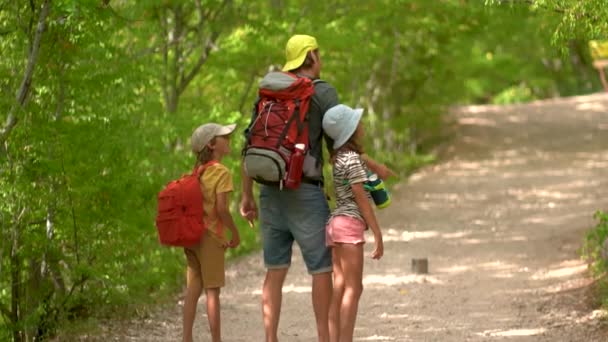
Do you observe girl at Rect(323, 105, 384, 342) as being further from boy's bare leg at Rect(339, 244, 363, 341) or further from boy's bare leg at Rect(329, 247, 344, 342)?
boy's bare leg at Rect(329, 247, 344, 342)

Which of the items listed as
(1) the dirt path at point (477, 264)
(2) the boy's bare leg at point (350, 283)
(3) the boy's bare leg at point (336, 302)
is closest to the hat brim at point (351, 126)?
(2) the boy's bare leg at point (350, 283)

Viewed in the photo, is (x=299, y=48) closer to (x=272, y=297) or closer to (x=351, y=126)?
(x=351, y=126)

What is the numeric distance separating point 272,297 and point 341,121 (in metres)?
1.22

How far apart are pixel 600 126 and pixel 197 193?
23866 mm

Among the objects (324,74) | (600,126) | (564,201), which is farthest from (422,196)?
(600,126)

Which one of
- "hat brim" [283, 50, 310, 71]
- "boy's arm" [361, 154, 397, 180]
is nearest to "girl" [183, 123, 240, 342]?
"hat brim" [283, 50, 310, 71]

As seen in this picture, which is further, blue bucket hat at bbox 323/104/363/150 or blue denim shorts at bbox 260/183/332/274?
blue denim shorts at bbox 260/183/332/274

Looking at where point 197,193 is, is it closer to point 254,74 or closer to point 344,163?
point 344,163

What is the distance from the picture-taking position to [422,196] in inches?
824

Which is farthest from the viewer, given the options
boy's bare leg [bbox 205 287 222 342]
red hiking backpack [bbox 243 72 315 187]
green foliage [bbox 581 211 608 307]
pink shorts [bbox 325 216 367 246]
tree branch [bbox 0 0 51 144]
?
green foliage [bbox 581 211 608 307]

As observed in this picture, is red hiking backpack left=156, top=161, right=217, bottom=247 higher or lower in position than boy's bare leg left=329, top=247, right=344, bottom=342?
higher

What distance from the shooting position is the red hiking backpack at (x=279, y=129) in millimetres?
6715

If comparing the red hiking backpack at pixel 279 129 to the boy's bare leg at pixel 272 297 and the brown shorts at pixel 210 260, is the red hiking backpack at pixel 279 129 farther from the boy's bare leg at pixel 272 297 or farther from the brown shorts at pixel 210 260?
the brown shorts at pixel 210 260

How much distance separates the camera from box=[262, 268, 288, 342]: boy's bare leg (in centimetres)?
718
